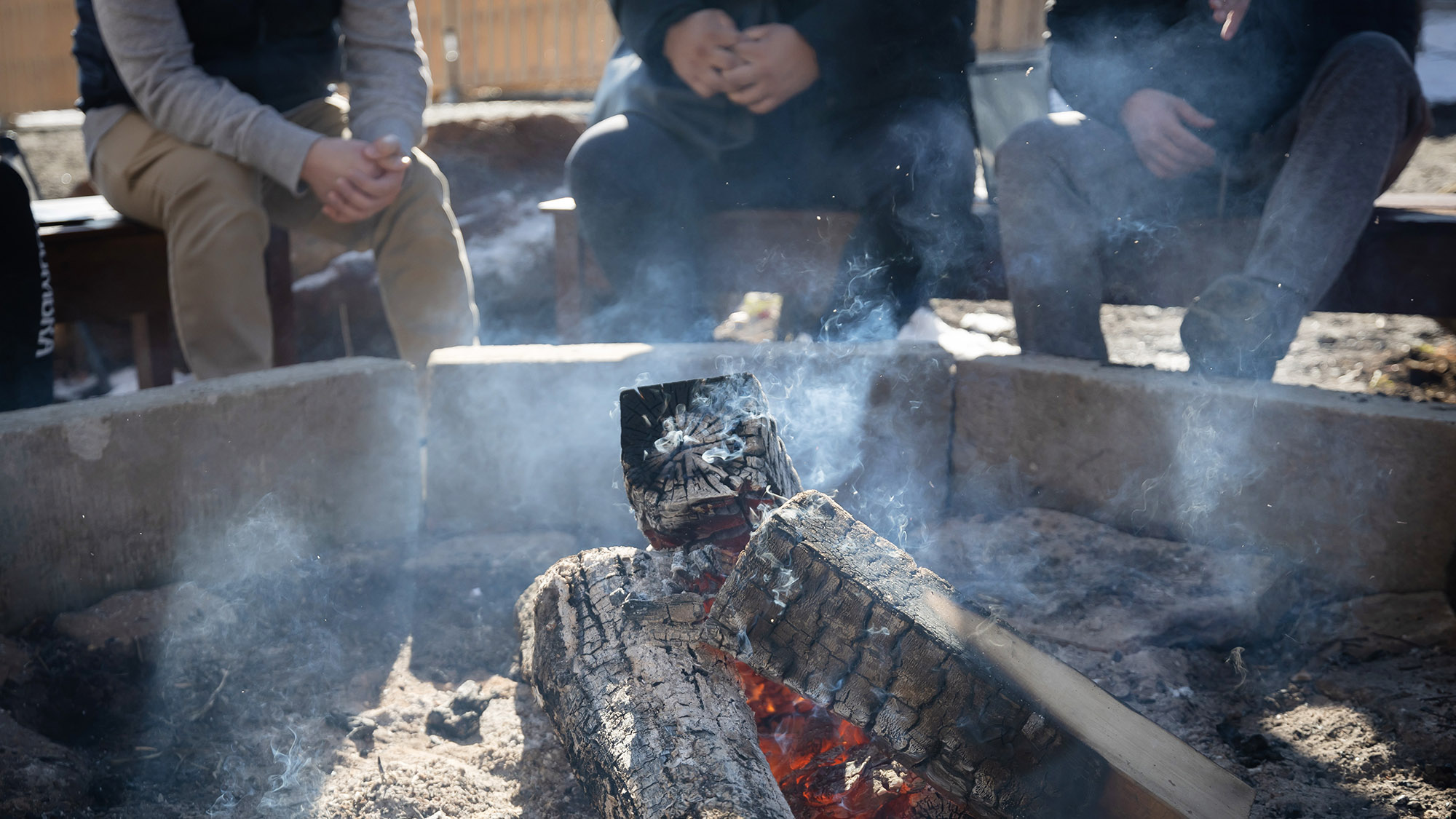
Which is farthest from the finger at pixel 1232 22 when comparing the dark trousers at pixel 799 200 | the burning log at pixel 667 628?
the burning log at pixel 667 628

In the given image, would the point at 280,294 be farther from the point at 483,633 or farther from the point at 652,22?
the point at 483,633

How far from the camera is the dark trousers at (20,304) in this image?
8.29 ft

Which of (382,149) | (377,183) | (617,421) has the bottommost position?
(617,421)

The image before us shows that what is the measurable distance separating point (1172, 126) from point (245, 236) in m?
2.61

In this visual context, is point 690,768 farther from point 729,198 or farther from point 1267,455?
point 729,198

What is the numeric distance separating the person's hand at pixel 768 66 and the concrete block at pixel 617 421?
2.85 feet

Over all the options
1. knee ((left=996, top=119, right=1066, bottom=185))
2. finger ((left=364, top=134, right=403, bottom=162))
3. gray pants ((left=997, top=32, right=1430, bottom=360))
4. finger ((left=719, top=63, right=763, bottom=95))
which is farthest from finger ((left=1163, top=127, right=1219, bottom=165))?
finger ((left=364, top=134, right=403, bottom=162))

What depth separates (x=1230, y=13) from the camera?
7.93 ft

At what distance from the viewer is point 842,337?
281 centimetres

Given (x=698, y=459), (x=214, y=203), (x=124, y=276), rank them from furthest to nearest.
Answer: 1. (x=124, y=276)
2. (x=214, y=203)
3. (x=698, y=459)

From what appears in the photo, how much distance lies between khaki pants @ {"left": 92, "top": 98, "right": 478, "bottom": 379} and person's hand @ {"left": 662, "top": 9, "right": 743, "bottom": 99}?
96 centimetres

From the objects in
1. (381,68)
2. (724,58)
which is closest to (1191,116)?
(724,58)

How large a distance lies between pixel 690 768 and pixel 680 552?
1.38ft

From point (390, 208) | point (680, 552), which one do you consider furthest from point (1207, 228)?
point (390, 208)
